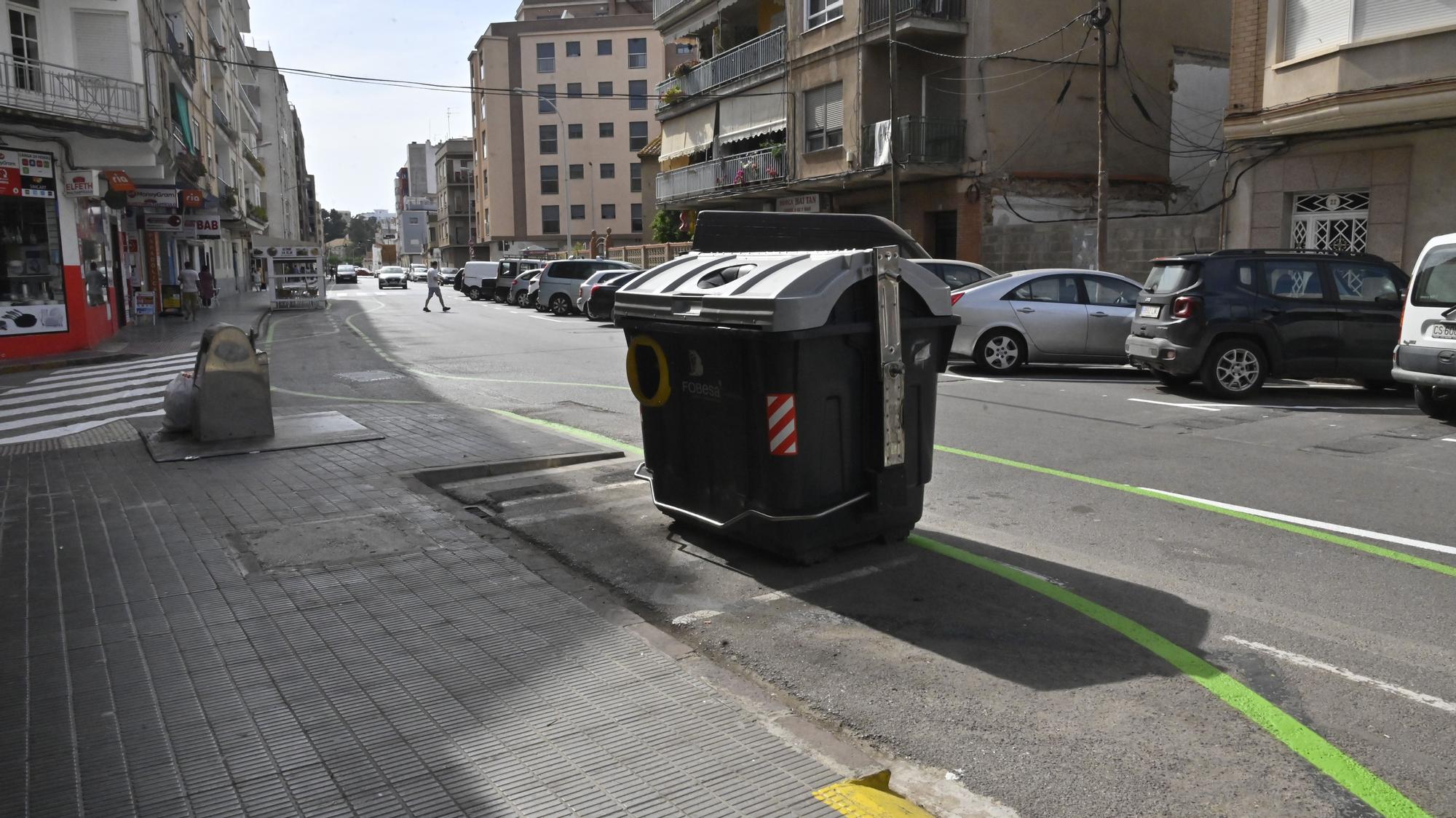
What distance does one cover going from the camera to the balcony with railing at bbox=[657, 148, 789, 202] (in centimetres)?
3241

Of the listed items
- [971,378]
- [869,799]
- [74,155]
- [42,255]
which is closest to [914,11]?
[971,378]

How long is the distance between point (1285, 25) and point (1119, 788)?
58.4 ft

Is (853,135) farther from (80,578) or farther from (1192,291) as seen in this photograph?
(80,578)

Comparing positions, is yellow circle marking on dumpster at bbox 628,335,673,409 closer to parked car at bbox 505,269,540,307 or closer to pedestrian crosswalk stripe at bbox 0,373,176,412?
pedestrian crosswalk stripe at bbox 0,373,176,412

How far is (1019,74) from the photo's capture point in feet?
87.4

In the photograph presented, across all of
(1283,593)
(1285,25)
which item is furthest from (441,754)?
(1285,25)

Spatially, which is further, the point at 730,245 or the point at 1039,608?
the point at 730,245

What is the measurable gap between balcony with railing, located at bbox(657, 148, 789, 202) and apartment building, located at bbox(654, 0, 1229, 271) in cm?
67

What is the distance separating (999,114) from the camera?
87.0 ft

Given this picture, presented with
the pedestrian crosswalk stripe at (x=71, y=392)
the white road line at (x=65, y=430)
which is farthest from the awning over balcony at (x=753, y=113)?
the white road line at (x=65, y=430)

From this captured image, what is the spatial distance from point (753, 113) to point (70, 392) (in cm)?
2368

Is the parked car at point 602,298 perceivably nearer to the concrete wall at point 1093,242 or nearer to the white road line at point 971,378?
the concrete wall at point 1093,242

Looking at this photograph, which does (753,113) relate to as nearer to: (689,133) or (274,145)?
(689,133)

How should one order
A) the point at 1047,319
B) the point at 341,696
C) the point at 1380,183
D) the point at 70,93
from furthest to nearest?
the point at 70,93 → the point at 1380,183 → the point at 1047,319 → the point at 341,696
